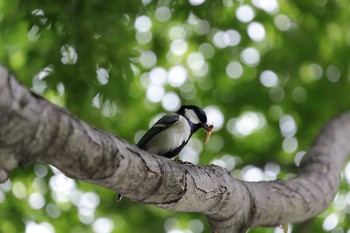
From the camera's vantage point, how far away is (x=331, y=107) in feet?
A: 22.6

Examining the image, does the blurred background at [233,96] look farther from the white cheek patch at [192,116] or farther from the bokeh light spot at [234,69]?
the white cheek patch at [192,116]

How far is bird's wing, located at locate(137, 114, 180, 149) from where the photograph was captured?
3941mm

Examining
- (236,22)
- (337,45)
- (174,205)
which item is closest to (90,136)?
(174,205)

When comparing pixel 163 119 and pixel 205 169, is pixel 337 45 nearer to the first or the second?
pixel 163 119

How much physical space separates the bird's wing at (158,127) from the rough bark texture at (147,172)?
2.80ft

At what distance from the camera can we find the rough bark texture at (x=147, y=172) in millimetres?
1790

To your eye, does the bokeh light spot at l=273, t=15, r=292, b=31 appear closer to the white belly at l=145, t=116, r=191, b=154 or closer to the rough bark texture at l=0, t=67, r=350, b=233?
the rough bark texture at l=0, t=67, r=350, b=233

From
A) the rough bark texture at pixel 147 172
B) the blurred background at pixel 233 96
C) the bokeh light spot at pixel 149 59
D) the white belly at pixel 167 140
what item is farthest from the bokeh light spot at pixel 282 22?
the white belly at pixel 167 140

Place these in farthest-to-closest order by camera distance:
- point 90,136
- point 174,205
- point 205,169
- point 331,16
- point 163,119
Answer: point 331,16 → point 163,119 → point 205,169 → point 174,205 → point 90,136

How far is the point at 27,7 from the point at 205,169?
6.69 ft

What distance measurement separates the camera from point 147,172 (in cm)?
234

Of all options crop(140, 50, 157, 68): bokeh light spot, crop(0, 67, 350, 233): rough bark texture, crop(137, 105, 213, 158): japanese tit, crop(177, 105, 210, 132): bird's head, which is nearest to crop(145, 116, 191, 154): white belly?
crop(137, 105, 213, 158): japanese tit

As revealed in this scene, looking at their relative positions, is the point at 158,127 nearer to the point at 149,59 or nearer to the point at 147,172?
the point at 147,172

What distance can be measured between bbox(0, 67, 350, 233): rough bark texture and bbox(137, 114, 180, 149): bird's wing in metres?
0.85
